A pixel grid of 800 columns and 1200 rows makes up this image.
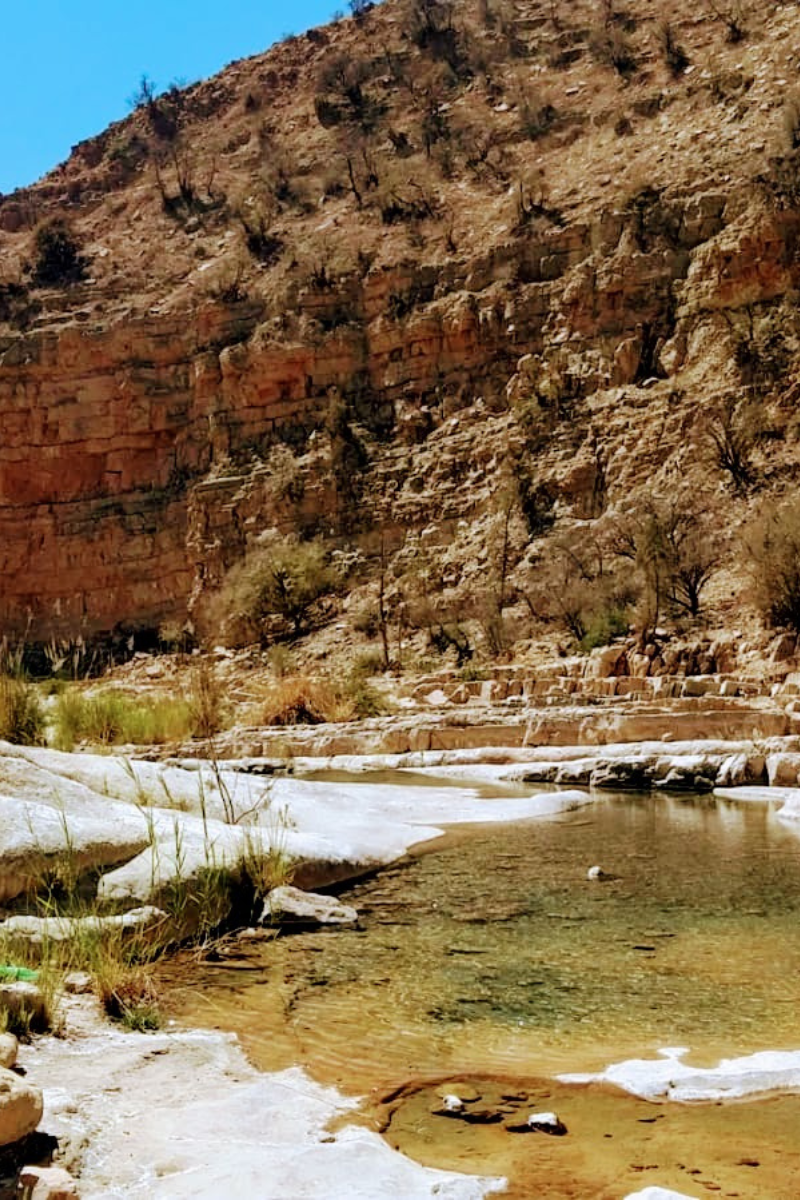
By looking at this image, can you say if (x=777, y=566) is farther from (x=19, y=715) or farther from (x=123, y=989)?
(x=123, y=989)

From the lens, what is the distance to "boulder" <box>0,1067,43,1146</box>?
2.43m

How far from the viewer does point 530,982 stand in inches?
166

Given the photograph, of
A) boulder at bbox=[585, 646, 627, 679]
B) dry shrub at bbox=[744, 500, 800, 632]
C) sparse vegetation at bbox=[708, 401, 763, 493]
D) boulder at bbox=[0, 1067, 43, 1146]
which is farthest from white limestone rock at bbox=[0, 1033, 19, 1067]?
sparse vegetation at bbox=[708, 401, 763, 493]

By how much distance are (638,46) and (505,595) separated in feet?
76.0

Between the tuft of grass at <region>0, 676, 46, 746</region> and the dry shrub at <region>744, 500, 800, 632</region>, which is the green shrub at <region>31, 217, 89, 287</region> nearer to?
the dry shrub at <region>744, 500, 800, 632</region>

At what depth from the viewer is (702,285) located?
26.8 meters

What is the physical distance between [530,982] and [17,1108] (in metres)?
2.24

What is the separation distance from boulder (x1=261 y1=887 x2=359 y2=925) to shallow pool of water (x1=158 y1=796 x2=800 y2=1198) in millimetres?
114

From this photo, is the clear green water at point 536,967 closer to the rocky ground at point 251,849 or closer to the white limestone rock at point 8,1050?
the rocky ground at point 251,849

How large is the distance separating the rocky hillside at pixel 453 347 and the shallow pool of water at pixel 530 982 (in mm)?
14657

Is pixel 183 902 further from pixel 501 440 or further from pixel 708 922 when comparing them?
pixel 501 440

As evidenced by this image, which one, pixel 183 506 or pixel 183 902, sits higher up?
pixel 183 506

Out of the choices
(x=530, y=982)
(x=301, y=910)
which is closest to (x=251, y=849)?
(x=301, y=910)

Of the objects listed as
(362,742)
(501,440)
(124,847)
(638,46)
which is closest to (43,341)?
(501,440)
